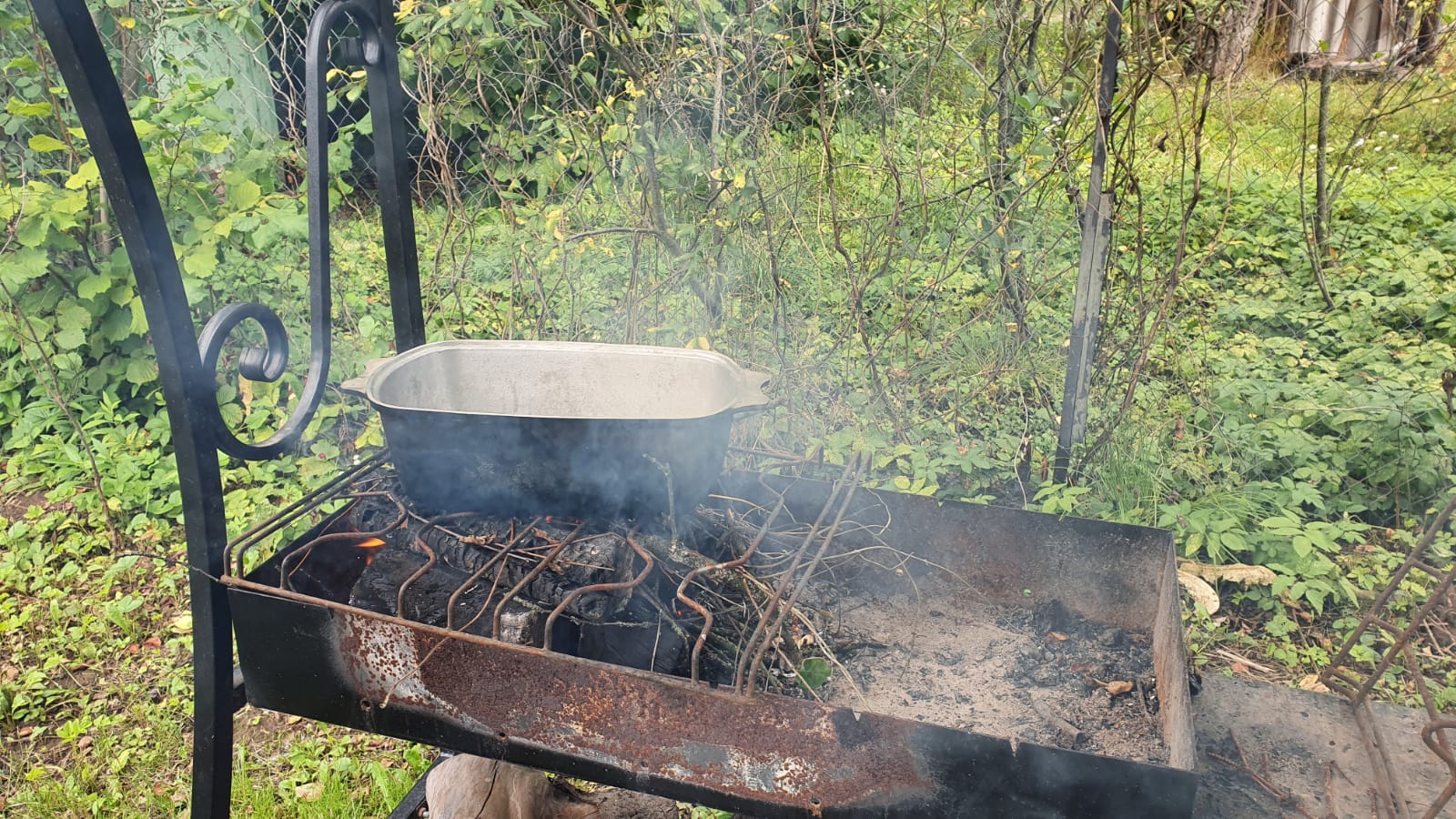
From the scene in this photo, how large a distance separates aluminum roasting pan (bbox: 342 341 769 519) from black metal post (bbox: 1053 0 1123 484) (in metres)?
1.37

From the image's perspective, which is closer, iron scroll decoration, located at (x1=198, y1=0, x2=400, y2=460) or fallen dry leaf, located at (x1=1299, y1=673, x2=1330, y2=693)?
iron scroll decoration, located at (x1=198, y1=0, x2=400, y2=460)

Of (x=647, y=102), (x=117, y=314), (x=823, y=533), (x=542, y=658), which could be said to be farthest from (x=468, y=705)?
(x=117, y=314)

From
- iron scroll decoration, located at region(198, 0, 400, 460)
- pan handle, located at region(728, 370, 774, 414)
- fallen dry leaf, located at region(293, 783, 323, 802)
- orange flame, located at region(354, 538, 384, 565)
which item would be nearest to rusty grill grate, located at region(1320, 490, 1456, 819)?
pan handle, located at region(728, 370, 774, 414)

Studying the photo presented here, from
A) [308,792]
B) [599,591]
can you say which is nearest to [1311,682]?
[599,591]

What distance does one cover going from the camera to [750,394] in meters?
1.70

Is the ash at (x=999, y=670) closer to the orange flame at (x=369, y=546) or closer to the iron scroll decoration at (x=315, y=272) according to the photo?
the orange flame at (x=369, y=546)

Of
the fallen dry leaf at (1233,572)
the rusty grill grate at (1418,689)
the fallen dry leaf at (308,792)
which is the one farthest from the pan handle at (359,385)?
the fallen dry leaf at (1233,572)

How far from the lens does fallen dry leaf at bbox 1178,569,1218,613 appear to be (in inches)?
106

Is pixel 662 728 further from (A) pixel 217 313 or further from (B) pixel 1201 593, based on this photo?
(B) pixel 1201 593

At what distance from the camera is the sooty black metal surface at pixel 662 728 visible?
1.32 metres

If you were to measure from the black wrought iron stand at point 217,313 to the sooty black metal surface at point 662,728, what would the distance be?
2.7 inches

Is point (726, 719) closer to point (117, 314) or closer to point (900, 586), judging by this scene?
point (900, 586)

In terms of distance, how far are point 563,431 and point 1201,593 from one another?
2.10 m

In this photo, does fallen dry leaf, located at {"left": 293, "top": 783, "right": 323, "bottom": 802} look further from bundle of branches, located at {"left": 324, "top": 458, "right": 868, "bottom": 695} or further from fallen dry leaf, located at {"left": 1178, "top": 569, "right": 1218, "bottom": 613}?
fallen dry leaf, located at {"left": 1178, "top": 569, "right": 1218, "bottom": 613}
